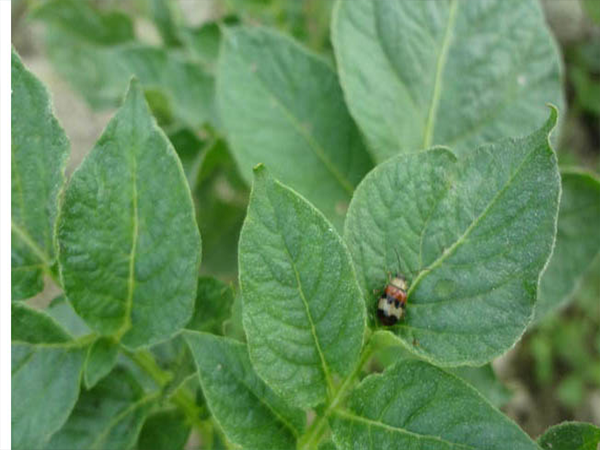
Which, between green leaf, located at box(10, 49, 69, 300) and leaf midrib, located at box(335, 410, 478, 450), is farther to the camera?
green leaf, located at box(10, 49, 69, 300)

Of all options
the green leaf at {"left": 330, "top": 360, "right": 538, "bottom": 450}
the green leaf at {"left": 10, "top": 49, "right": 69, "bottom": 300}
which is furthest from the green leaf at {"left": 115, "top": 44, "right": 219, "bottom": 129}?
the green leaf at {"left": 330, "top": 360, "right": 538, "bottom": 450}

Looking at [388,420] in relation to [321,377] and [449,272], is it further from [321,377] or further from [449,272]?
[449,272]

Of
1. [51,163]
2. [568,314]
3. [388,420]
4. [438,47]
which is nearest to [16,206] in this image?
[51,163]

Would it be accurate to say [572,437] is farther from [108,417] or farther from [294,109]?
[294,109]

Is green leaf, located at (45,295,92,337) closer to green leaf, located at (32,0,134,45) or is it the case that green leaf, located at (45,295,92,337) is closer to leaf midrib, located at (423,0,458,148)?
leaf midrib, located at (423,0,458,148)

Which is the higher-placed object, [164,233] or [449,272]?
[164,233]

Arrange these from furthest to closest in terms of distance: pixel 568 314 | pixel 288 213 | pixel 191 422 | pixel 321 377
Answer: pixel 568 314 < pixel 191 422 < pixel 321 377 < pixel 288 213

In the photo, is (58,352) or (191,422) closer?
(58,352)
